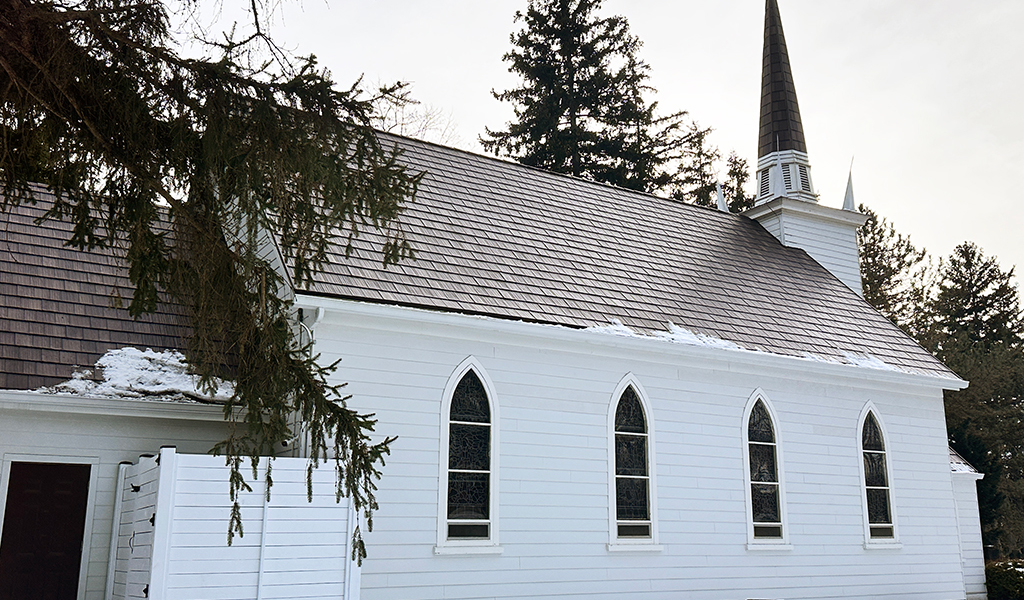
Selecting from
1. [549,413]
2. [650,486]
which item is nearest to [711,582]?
[650,486]

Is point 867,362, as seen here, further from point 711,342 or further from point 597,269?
point 597,269

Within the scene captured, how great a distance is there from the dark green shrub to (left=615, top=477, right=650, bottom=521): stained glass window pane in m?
10.2

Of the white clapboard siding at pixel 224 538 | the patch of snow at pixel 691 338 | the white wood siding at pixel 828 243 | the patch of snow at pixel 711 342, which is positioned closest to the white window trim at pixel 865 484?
the patch of snow at pixel 711 342

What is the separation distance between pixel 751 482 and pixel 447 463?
5.57 m

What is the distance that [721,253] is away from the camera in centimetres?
1850

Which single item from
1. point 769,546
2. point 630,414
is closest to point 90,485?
point 630,414

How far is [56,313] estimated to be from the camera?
11.6 metres

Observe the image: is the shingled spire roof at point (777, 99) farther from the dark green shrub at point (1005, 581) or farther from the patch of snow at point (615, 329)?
the patch of snow at point (615, 329)

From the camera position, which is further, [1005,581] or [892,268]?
[892,268]

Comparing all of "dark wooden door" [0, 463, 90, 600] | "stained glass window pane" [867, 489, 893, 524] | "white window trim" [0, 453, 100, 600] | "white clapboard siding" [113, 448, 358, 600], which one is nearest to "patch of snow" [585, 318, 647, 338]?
"white clapboard siding" [113, 448, 358, 600]

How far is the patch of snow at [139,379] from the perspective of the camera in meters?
10.8

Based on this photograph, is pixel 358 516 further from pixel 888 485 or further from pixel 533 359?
pixel 888 485

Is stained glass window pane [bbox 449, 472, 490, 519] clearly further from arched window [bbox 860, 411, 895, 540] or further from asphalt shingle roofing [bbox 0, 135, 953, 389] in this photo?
arched window [bbox 860, 411, 895, 540]

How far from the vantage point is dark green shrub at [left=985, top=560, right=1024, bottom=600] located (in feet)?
61.3
